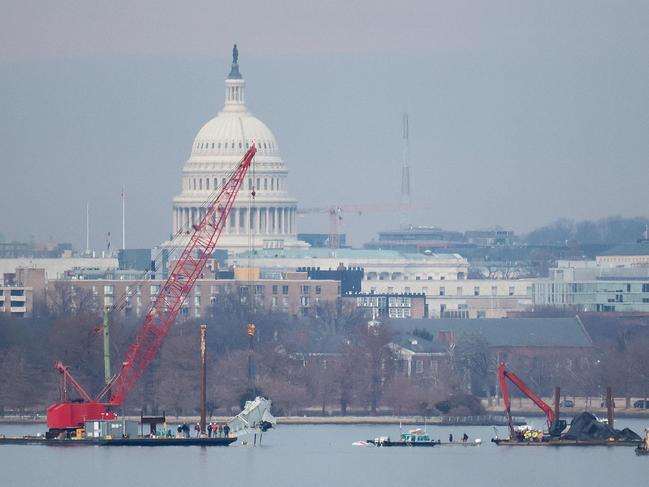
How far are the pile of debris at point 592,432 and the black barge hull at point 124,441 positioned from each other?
12.6 metres

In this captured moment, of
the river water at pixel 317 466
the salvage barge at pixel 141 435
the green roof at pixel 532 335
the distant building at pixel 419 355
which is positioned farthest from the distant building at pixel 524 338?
the river water at pixel 317 466

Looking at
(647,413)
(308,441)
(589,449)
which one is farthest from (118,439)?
(647,413)

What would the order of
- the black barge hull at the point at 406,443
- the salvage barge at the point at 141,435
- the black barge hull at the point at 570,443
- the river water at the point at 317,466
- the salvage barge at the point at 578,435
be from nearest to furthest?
the river water at the point at 317,466 < the salvage barge at the point at 141,435 < the black barge hull at the point at 570,443 < the black barge hull at the point at 406,443 < the salvage barge at the point at 578,435

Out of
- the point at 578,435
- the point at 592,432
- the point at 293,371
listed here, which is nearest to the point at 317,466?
the point at 578,435

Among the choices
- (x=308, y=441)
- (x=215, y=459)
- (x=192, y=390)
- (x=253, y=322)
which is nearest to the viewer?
(x=215, y=459)

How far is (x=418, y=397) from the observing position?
167m

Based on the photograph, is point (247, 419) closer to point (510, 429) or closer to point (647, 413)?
point (510, 429)

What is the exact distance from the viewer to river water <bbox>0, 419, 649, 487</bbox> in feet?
413

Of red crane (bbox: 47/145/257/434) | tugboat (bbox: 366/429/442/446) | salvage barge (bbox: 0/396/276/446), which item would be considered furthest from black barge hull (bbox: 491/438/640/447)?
red crane (bbox: 47/145/257/434)

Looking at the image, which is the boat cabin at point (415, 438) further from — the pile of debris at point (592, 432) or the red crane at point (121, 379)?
the red crane at point (121, 379)

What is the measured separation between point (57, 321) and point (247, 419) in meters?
33.5

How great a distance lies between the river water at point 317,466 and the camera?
125812 millimetres

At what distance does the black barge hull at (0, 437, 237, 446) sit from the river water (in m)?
0.97

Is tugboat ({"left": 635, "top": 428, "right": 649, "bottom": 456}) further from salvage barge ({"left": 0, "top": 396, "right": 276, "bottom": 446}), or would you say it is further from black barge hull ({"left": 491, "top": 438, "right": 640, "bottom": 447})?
salvage barge ({"left": 0, "top": 396, "right": 276, "bottom": 446})
